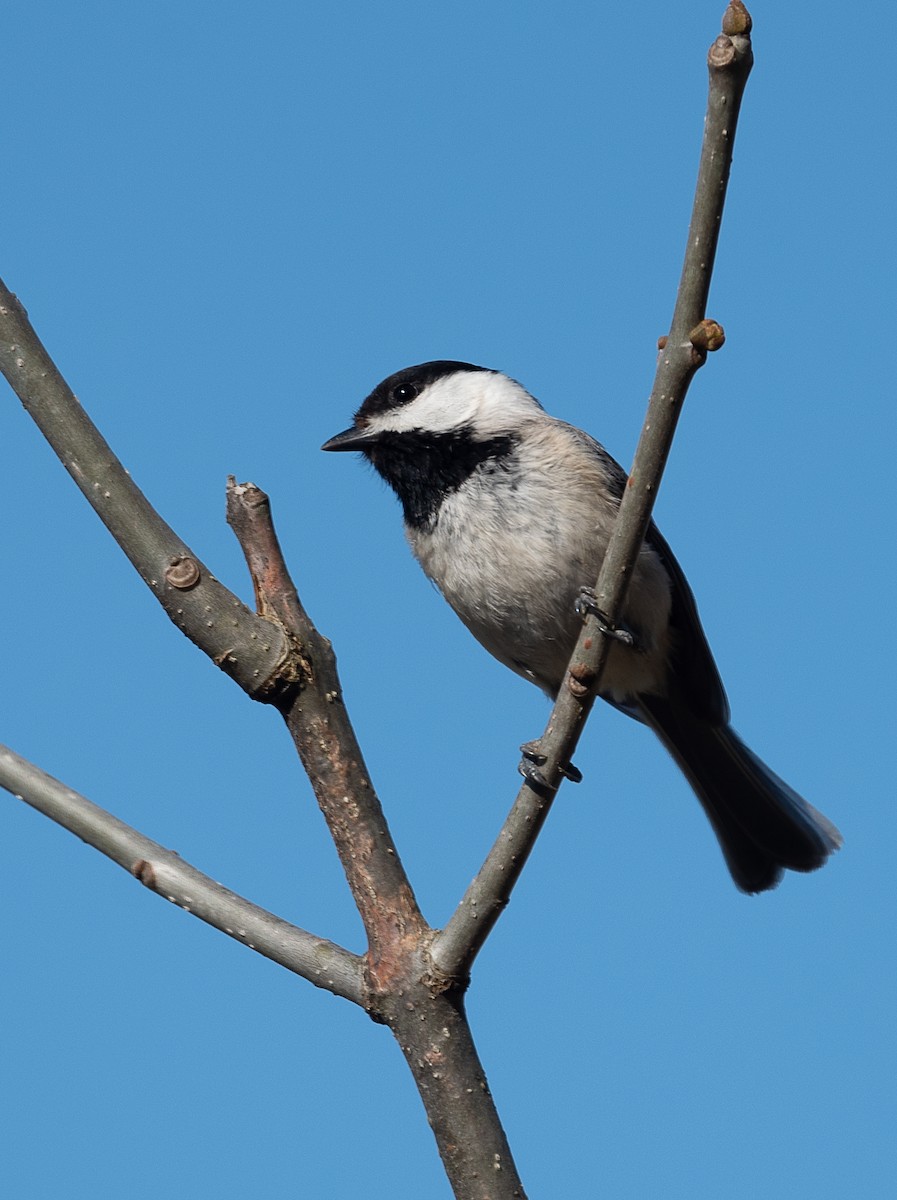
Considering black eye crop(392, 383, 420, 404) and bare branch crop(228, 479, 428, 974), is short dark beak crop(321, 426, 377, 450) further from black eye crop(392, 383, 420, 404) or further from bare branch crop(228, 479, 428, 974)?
bare branch crop(228, 479, 428, 974)

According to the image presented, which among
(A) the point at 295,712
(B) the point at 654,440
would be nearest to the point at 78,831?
(A) the point at 295,712

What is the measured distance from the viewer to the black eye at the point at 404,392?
13.8ft

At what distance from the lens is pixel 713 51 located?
5.60 feet

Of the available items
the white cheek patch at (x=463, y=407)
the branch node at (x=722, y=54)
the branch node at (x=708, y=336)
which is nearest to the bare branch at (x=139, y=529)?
the branch node at (x=708, y=336)

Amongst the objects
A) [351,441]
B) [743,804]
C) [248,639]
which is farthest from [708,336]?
[743,804]

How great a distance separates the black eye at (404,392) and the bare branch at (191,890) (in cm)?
231

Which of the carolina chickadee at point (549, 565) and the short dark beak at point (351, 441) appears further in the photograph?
the short dark beak at point (351, 441)

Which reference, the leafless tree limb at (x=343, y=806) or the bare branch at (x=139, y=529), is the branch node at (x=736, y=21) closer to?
the leafless tree limb at (x=343, y=806)

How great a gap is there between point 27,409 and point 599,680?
105cm

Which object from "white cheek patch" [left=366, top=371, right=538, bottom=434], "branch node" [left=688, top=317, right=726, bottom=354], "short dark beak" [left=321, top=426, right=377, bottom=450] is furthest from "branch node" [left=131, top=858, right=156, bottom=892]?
"short dark beak" [left=321, top=426, right=377, bottom=450]

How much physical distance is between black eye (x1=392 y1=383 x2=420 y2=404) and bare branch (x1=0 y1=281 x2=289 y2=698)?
2.11 meters

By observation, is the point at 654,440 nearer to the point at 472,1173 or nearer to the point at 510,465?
the point at 472,1173

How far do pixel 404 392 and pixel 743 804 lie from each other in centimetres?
175

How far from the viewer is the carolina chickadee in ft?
11.7
